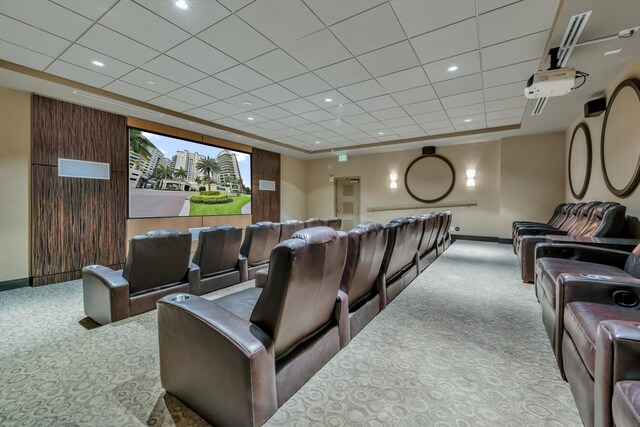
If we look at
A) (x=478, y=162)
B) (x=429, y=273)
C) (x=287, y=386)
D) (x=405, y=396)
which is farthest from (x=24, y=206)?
(x=478, y=162)

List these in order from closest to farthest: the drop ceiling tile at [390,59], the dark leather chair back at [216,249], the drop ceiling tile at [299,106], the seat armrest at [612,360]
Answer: the seat armrest at [612,360] → the drop ceiling tile at [390,59] → the dark leather chair back at [216,249] → the drop ceiling tile at [299,106]

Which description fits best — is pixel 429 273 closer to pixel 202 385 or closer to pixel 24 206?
pixel 202 385

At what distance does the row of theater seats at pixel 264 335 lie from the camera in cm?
126

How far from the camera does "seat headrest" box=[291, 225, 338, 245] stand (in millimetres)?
1425

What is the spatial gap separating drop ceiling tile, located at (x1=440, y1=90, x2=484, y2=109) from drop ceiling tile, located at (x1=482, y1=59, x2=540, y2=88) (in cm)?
38

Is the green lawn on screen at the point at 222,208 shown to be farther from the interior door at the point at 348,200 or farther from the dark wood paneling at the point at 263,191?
the interior door at the point at 348,200

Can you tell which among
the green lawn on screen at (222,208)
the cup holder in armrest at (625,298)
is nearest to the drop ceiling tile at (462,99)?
the cup holder in armrest at (625,298)

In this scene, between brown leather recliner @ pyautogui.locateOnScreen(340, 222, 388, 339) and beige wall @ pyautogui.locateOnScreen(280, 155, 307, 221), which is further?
beige wall @ pyautogui.locateOnScreen(280, 155, 307, 221)

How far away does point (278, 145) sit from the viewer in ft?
27.7

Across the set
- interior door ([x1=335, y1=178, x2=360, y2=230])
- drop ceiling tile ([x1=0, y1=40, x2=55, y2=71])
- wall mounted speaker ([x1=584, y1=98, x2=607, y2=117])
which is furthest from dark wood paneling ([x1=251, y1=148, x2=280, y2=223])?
wall mounted speaker ([x1=584, y1=98, x2=607, y2=117])

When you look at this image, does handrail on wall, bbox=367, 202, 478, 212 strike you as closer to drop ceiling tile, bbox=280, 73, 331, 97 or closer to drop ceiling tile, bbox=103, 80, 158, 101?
drop ceiling tile, bbox=280, 73, 331, 97

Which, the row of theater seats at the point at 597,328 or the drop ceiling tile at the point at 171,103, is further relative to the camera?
the drop ceiling tile at the point at 171,103

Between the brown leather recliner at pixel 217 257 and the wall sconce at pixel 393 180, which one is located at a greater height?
the wall sconce at pixel 393 180

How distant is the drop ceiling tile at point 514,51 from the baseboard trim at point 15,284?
A: 731 centimetres
